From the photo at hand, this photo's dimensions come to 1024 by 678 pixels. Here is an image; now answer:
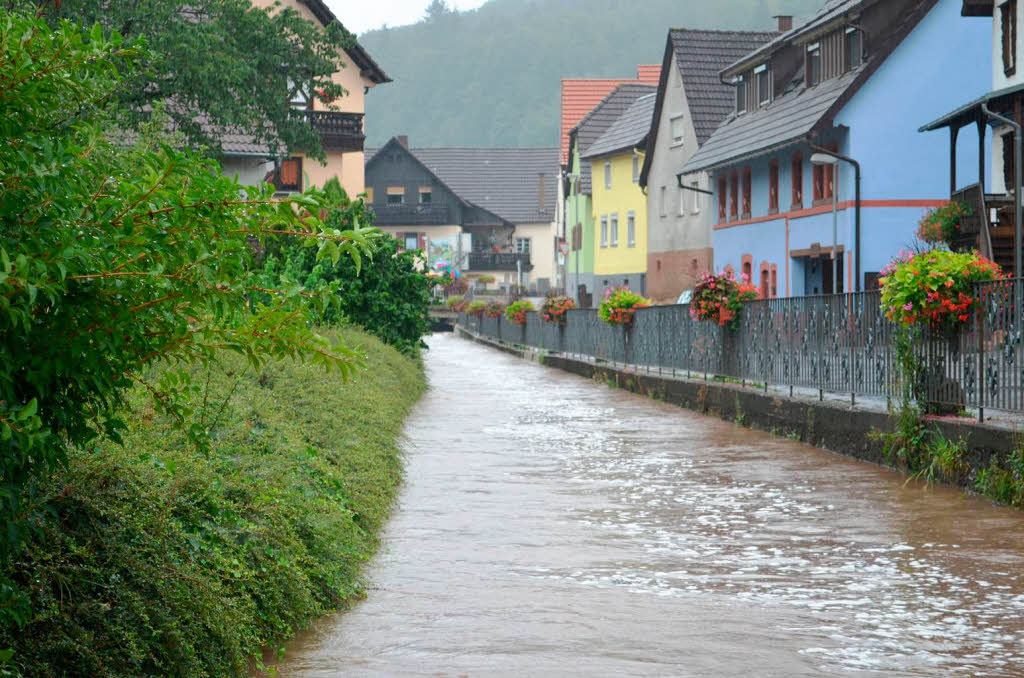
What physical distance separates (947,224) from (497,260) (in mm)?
75241

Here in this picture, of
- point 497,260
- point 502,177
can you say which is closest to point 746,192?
point 497,260

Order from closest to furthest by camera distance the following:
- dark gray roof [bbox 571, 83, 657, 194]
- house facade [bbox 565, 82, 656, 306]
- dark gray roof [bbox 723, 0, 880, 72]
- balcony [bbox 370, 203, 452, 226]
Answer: dark gray roof [bbox 723, 0, 880, 72], house facade [bbox 565, 82, 656, 306], dark gray roof [bbox 571, 83, 657, 194], balcony [bbox 370, 203, 452, 226]

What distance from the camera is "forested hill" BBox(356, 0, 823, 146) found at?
6462 inches

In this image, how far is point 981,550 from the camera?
9828mm

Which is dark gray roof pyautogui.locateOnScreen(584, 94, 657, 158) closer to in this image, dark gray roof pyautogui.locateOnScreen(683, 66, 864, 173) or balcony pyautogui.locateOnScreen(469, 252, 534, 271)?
dark gray roof pyautogui.locateOnScreen(683, 66, 864, 173)

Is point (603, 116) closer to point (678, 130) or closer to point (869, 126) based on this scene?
point (678, 130)

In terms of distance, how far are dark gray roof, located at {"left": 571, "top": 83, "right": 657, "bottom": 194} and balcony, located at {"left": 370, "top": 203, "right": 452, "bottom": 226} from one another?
27156 mm

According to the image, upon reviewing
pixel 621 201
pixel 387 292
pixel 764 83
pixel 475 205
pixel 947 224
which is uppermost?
pixel 475 205

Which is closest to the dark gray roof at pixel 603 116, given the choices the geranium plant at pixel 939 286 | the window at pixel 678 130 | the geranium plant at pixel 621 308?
the window at pixel 678 130

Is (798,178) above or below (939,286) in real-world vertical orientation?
above

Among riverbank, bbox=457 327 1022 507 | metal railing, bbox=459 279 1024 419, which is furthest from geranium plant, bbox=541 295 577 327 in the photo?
riverbank, bbox=457 327 1022 507

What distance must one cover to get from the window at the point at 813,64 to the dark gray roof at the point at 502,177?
6490 cm

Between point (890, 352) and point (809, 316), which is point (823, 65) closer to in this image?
point (809, 316)

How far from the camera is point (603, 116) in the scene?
7669 cm
